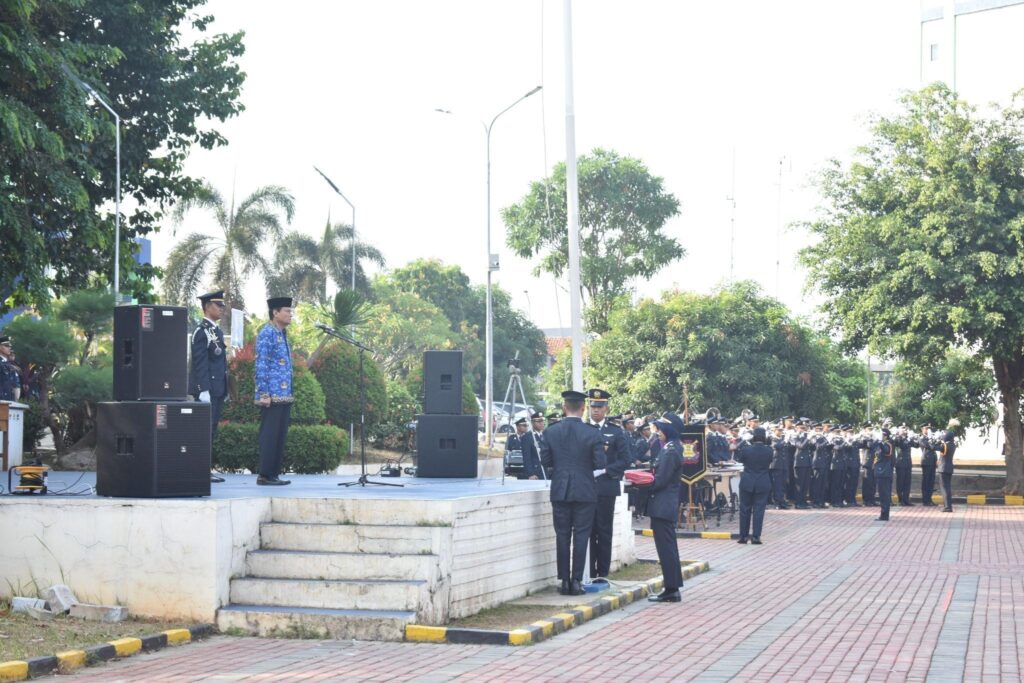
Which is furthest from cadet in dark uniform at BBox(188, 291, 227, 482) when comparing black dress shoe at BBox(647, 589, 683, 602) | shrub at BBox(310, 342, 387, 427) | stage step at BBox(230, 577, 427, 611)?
shrub at BBox(310, 342, 387, 427)

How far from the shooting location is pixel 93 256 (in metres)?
23.4

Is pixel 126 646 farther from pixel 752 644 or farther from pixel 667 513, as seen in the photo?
pixel 667 513

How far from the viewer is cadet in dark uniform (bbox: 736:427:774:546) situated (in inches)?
824

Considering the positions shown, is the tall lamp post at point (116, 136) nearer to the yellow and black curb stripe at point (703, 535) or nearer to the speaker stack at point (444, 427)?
the speaker stack at point (444, 427)

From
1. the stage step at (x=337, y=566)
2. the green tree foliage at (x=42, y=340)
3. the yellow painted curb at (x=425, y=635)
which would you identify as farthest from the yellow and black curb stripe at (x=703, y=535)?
the yellow painted curb at (x=425, y=635)

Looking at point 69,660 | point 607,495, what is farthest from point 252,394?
point 69,660

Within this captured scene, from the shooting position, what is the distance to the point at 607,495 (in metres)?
14.2

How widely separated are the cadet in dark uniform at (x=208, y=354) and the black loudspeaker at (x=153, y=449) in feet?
6.20

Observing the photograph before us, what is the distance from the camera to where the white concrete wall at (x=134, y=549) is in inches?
439

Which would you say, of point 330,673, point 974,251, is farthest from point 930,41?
point 330,673

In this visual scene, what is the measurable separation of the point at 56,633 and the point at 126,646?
2.46ft

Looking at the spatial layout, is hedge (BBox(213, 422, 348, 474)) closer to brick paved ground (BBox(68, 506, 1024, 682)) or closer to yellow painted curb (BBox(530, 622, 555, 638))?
brick paved ground (BBox(68, 506, 1024, 682))

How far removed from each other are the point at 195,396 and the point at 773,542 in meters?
11.4

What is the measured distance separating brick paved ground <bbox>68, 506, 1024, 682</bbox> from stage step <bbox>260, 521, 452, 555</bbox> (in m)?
0.98
